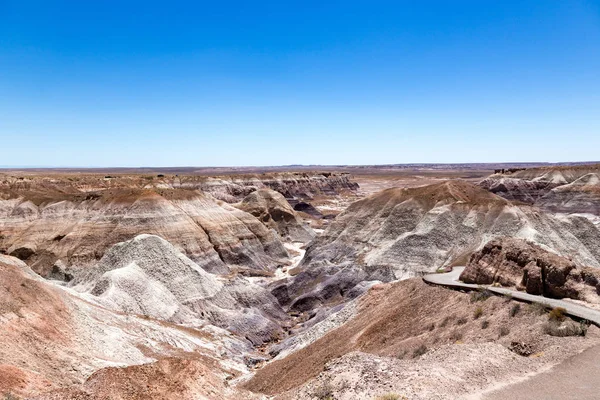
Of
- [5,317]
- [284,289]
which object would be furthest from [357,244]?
[5,317]

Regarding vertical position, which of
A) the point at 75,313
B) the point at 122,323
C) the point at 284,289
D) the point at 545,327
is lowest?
the point at 284,289

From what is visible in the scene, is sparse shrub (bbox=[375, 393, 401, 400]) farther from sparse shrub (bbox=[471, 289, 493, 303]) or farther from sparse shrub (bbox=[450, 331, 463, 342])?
sparse shrub (bbox=[471, 289, 493, 303])

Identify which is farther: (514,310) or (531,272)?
(531,272)

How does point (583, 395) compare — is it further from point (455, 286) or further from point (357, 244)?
point (357, 244)

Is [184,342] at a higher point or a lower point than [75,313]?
lower

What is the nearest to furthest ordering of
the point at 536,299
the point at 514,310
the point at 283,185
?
→ the point at 514,310 < the point at 536,299 < the point at 283,185

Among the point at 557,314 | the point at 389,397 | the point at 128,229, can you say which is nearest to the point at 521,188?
the point at 128,229

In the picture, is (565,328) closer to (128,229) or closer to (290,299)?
(290,299)
